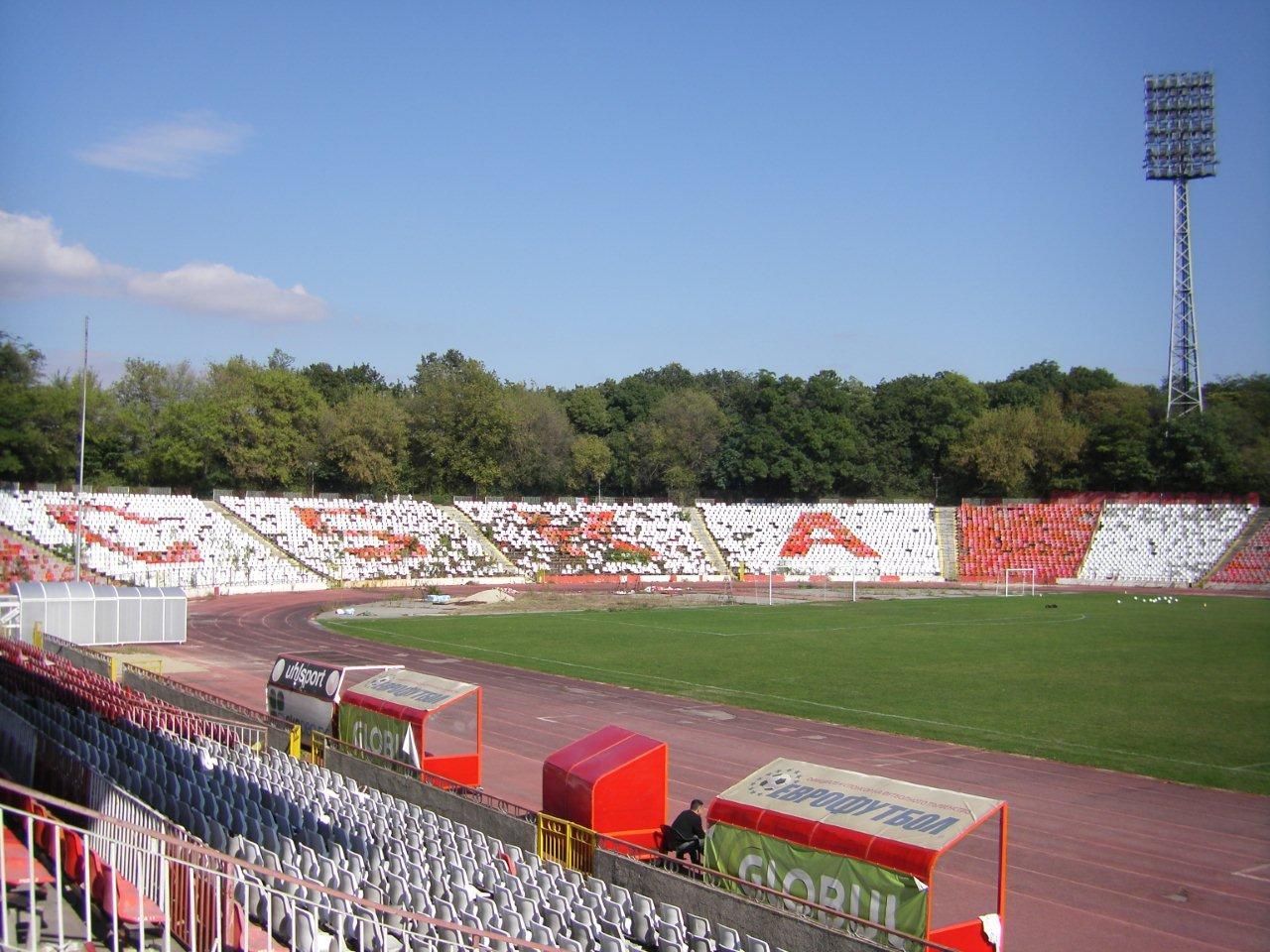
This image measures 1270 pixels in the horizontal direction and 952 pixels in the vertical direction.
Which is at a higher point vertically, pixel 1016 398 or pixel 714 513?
pixel 1016 398

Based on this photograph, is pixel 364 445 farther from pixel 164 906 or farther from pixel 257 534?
pixel 164 906

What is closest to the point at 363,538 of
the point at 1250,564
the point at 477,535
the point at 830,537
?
the point at 477,535

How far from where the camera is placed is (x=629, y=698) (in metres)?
30.2

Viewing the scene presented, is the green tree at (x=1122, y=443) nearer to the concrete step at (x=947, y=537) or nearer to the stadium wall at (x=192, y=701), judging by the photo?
the concrete step at (x=947, y=537)

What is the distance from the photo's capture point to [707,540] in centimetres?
8188

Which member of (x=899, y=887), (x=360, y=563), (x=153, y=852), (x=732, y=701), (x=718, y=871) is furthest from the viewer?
(x=360, y=563)

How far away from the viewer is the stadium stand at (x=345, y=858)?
9680 mm

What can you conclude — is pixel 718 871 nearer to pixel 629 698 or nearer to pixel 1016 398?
pixel 629 698

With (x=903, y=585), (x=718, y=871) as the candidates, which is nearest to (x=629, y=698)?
(x=718, y=871)

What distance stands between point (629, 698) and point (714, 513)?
182 feet

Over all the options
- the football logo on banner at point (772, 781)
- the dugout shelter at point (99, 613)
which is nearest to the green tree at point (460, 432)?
the dugout shelter at point (99, 613)

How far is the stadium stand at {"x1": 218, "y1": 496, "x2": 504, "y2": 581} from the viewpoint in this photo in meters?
67.9

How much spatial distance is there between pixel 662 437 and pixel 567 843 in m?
87.3

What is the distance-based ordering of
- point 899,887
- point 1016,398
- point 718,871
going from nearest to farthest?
point 899,887 → point 718,871 → point 1016,398
